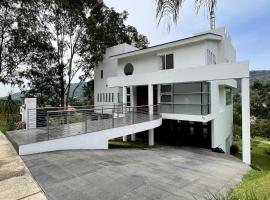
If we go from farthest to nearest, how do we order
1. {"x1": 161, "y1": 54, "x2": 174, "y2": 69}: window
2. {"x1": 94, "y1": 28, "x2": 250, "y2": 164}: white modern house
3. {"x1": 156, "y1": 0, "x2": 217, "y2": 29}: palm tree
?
{"x1": 161, "y1": 54, "x2": 174, "y2": 69}: window, {"x1": 94, "y1": 28, "x2": 250, "y2": 164}: white modern house, {"x1": 156, "y1": 0, "x2": 217, "y2": 29}: palm tree

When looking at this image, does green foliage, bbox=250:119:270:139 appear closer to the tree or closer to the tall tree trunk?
the tall tree trunk

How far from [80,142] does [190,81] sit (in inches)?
304

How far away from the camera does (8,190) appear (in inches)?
214

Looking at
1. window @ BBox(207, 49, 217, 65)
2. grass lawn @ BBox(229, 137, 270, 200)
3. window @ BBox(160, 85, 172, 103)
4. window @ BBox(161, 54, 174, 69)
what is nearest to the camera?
grass lawn @ BBox(229, 137, 270, 200)

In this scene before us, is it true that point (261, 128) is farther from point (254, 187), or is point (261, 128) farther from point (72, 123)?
point (254, 187)

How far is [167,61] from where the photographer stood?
17.4 m

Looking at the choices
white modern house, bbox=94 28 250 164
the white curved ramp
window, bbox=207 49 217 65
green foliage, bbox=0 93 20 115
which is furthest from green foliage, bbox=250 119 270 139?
green foliage, bbox=0 93 20 115

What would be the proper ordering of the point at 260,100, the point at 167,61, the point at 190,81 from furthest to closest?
1. the point at 260,100
2. the point at 167,61
3. the point at 190,81

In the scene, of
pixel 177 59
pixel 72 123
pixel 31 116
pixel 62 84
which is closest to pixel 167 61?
pixel 177 59

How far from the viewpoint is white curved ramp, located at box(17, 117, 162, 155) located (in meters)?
9.09

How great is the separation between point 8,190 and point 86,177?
6.51 ft

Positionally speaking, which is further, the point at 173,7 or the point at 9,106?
the point at 9,106

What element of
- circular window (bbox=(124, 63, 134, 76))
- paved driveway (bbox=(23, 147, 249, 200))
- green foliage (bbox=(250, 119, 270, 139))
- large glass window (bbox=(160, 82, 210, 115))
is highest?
circular window (bbox=(124, 63, 134, 76))

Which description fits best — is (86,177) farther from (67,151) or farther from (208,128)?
(208,128)
